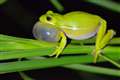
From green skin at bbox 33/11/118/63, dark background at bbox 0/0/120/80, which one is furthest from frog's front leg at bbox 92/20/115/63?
dark background at bbox 0/0/120/80

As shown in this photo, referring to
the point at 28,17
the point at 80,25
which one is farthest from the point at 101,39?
the point at 28,17

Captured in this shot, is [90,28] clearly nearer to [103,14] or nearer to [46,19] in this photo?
[46,19]

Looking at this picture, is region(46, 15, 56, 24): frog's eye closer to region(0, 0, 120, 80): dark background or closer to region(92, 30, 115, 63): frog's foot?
region(92, 30, 115, 63): frog's foot

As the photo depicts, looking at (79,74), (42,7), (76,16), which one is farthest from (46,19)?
(42,7)

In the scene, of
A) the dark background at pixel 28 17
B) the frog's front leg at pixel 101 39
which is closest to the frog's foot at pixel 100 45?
the frog's front leg at pixel 101 39

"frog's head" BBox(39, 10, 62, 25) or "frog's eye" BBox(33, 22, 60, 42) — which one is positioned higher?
"frog's head" BBox(39, 10, 62, 25)

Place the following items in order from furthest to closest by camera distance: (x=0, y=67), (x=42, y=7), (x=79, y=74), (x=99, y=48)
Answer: (x=42, y=7) < (x=79, y=74) < (x=99, y=48) < (x=0, y=67)

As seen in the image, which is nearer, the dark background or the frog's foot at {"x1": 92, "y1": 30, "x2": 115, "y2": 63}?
the frog's foot at {"x1": 92, "y1": 30, "x2": 115, "y2": 63}
